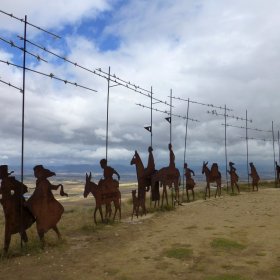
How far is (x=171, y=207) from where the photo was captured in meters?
19.5

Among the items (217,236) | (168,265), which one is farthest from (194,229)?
(168,265)

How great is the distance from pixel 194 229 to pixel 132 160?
501 centimetres

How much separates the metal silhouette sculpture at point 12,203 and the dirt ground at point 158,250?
2.01 ft

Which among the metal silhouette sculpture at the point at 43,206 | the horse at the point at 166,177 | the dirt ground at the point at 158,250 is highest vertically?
the horse at the point at 166,177

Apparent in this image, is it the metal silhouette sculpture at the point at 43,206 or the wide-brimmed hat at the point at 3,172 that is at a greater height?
the wide-brimmed hat at the point at 3,172

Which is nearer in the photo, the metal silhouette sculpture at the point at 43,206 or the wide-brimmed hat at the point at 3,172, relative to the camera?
the wide-brimmed hat at the point at 3,172

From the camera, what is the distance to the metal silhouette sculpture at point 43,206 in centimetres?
1225

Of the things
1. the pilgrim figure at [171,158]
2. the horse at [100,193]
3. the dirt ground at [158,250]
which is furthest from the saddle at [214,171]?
the horse at [100,193]

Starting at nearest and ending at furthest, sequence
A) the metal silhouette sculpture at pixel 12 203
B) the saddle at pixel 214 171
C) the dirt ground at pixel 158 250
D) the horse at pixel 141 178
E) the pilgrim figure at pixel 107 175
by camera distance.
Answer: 1. the dirt ground at pixel 158 250
2. the metal silhouette sculpture at pixel 12 203
3. the pilgrim figure at pixel 107 175
4. the horse at pixel 141 178
5. the saddle at pixel 214 171

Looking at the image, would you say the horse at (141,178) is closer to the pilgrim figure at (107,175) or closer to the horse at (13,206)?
the pilgrim figure at (107,175)

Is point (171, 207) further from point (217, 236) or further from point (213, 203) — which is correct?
point (217, 236)

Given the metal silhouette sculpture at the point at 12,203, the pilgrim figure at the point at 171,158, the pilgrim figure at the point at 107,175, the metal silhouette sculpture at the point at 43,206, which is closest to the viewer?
the metal silhouette sculpture at the point at 12,203

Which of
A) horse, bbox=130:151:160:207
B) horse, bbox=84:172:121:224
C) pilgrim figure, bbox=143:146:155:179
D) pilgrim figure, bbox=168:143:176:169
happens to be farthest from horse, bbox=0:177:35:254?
pilgrim figure, bbox=168:143:176:169

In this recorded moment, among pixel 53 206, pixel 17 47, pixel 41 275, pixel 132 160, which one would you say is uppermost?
pixel 17 47
